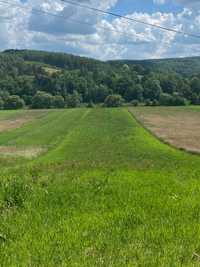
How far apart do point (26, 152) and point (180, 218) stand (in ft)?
85.6

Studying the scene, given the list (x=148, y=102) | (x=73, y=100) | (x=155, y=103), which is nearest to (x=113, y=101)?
(x=148, y=102)

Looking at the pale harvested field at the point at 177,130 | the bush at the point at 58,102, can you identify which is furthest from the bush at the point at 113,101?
the pale harvested field at the point at 177,130

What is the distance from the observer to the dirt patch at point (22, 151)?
1228 inches

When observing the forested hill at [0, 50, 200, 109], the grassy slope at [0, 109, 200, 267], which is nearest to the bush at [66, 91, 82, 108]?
the forested hill at [0, 50, 200, 109]

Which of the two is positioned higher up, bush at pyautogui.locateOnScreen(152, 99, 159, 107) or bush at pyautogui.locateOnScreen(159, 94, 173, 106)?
bush at pyautogui.locateOnScreen(159, 94, 173, 106)

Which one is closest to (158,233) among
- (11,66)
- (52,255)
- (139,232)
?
(139,232)

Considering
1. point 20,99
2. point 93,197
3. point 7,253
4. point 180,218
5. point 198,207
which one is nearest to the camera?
point 7,253

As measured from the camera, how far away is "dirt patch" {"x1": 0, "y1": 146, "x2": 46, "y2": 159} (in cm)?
3119

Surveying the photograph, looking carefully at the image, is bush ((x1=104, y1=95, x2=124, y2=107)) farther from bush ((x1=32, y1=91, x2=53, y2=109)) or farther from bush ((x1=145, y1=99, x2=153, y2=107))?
bush ((x1=32, y1=91, x2=53, y2=109))

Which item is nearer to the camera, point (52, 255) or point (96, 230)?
point (52, 255)

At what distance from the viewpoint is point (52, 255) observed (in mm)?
6258

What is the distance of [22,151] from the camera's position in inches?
1331

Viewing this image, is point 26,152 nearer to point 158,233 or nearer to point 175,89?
point 158,233

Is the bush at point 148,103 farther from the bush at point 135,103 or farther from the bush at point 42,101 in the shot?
the bush at point 42,101
